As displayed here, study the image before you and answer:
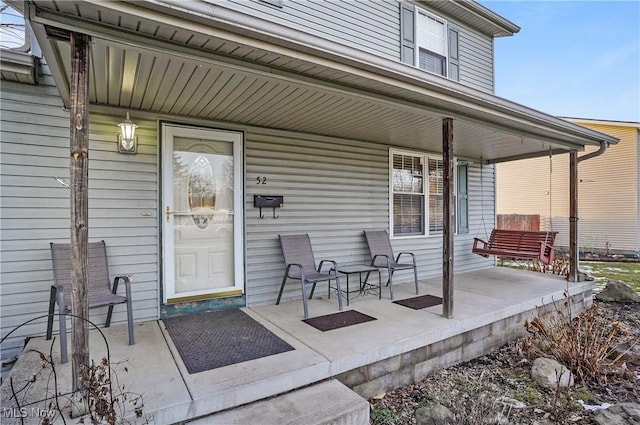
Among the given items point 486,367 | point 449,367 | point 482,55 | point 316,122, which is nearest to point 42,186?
point 316,122

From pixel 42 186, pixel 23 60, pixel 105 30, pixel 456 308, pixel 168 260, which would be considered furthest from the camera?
pixel 456 308

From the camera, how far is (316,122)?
4.30m

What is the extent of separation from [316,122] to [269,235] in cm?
156

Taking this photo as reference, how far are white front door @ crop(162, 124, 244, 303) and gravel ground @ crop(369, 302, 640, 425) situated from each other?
2297 mm

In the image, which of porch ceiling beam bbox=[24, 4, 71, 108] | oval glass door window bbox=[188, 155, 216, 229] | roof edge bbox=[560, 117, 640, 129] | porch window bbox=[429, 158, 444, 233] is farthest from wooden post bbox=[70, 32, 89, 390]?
roof edge bbox=[560, 117, 640, 129]

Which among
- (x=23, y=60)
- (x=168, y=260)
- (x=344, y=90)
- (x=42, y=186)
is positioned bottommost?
(x=168, y=260)

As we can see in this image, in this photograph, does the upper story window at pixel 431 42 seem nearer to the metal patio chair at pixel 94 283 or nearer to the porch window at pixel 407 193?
the porch window at pixel 407 193

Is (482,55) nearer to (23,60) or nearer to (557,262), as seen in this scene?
(557,262)

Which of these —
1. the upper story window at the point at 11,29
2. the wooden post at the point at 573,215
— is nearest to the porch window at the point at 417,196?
the wooden post at the point at 573,215

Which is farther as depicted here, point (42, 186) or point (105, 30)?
point (42, 186)

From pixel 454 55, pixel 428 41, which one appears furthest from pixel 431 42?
pixel 454 55

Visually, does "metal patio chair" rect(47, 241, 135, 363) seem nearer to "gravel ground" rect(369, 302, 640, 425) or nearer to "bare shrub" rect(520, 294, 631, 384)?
"gravel ground" rect(369, 302, 640, 425)

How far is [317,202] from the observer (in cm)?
490

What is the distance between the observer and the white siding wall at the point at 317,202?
439 cm
